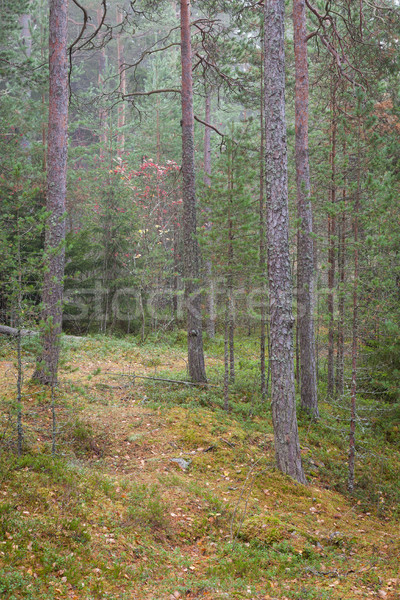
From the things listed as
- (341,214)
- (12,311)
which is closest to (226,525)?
(12,311)

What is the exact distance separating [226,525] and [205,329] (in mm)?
15166

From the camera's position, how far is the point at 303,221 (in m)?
10.4

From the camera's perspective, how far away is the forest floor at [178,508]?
4.29 metres

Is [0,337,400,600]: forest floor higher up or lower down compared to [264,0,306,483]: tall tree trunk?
lower down

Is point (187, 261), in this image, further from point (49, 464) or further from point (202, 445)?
point (49, 464)

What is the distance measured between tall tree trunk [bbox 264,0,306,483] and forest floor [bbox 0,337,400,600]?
1.32 m

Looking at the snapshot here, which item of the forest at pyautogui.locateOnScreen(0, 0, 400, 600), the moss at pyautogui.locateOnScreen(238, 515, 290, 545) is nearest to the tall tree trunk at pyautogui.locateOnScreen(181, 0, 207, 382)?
the forest at pyautogui.locateOnScreen(0, 0, 400, 600)

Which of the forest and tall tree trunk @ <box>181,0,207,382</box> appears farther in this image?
tall tree trunk @ <box>181,0,207,382</box>

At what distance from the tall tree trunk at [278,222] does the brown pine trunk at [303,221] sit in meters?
3.23

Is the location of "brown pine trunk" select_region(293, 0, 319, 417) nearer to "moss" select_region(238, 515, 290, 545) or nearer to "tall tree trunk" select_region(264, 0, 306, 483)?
"tall tree trunk" select_region(264, 0, 306, 483)

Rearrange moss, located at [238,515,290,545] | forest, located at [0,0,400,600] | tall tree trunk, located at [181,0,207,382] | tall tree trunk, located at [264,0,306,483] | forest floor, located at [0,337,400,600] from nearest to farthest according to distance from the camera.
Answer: forest floor, located at [0,337,400,600] → forest, located at [0,0,400,600] → moss, located at [238,515,290,545] → tall tree trunk, located at [264,0,306,483] → tall tree trunk, located at [181,0,207,382]

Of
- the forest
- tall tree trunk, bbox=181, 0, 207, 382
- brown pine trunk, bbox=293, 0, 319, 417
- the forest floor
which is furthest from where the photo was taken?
tall tree trunk, bbox=181, 0, 207, 382

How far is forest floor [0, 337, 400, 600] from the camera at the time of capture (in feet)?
14.1

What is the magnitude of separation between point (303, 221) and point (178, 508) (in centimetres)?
706
